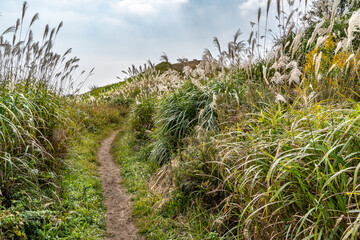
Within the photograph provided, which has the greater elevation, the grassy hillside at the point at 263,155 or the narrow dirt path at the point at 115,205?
the grassy hillside at the point at 263,155

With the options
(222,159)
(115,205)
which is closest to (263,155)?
(222,159)

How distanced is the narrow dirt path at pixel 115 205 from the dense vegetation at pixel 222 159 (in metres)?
0.18

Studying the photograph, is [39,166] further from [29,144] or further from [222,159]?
[222,159]

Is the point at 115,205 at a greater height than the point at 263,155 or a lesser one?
lesser

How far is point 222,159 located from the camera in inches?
117

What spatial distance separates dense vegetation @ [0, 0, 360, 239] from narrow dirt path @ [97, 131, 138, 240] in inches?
6.9

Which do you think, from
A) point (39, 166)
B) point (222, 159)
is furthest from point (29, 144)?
point (222, 159)

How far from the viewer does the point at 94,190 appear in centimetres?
516

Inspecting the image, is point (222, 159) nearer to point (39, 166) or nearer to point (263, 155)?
point (263, 155)

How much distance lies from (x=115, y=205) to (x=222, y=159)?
292 cm

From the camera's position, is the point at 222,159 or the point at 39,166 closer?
the point at 222,159

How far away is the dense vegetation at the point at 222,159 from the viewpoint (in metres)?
2.31

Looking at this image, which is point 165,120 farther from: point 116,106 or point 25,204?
point 116,106

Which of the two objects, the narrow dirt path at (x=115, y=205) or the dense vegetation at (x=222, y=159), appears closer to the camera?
the dense vegetation at (x=222, y=159)
